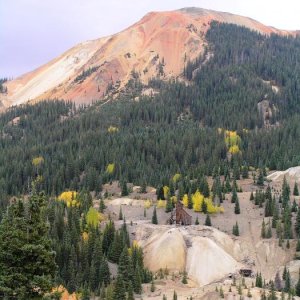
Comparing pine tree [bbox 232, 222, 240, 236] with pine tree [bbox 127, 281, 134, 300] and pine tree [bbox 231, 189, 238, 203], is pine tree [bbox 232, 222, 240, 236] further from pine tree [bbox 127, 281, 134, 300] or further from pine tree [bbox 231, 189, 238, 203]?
pine tree [bbox 127, 281, 134, 300]

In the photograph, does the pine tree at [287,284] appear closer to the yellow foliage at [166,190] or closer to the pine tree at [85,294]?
the pine tree at [85,294]

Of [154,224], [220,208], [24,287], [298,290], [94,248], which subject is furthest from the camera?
[220,208]

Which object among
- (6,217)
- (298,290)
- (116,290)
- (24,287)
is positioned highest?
(6,217)

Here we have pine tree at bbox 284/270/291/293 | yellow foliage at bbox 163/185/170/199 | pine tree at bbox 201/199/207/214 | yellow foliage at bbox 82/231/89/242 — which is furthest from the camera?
yellow foliage at bbox 163/185/170/199

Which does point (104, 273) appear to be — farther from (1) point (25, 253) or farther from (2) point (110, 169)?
(2) point (110, 169)

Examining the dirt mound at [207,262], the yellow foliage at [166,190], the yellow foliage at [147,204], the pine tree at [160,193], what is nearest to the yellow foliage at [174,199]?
the yellow foliage at [147,204]

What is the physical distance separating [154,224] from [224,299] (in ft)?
152

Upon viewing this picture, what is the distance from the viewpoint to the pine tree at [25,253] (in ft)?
95.2

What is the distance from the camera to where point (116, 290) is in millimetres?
78375

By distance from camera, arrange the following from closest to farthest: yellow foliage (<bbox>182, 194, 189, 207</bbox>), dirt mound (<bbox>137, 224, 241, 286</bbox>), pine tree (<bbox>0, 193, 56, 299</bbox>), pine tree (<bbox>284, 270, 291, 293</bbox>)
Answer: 1. pine tree (<bbox>0, 193, 56, 299</bbox>)
2. pine tree (<bbox>284, 270, 291, 293</bbox>)
3. dirt mound (<bbox>137, 224, 241, 286</bbox>)
4. yellow foliage (<bbox>182, 194, 189, 207</bbox>)

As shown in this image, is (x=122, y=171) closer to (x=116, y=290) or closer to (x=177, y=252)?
(x=177, y=252)

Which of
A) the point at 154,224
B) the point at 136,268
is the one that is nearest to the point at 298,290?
the point at 136,268

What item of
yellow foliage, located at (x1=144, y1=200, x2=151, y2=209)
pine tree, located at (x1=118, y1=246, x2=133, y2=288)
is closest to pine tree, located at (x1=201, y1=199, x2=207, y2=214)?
yellow foliage, located at (x1=144, y1=200, x2=151, y2=209)

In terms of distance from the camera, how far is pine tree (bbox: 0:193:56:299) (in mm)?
29016
